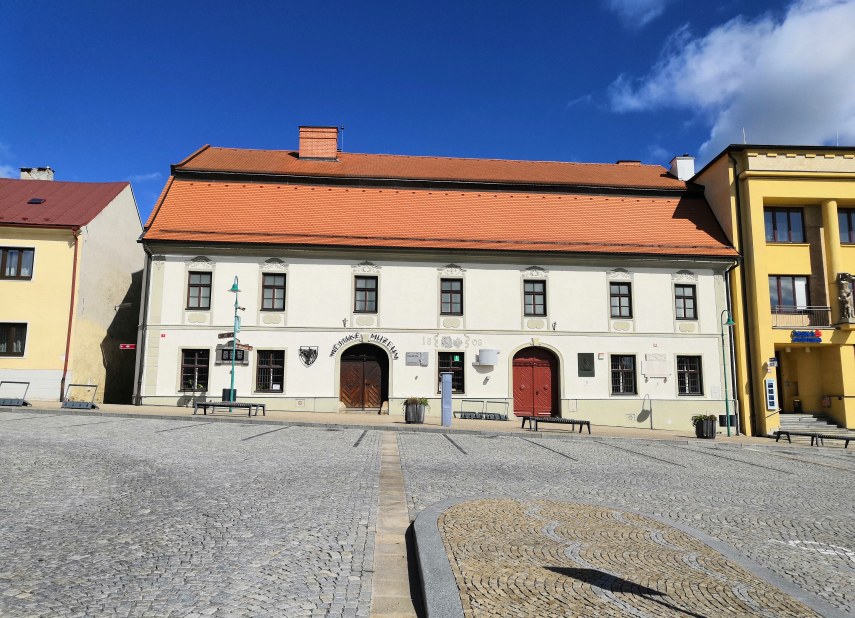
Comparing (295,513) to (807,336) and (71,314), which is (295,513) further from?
(807,336)

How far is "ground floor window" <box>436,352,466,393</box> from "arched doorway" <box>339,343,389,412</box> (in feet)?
7.49

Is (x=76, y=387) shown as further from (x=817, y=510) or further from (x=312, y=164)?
(x=817, y=510)

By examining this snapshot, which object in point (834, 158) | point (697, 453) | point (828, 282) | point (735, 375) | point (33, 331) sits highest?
point (834, 158)

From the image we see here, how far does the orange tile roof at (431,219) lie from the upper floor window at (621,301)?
1.68 meters

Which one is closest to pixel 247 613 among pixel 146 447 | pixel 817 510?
pixel 817 510

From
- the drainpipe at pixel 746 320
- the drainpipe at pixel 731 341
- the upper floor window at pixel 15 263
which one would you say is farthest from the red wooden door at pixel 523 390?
the upper floor window at pixel 15 263

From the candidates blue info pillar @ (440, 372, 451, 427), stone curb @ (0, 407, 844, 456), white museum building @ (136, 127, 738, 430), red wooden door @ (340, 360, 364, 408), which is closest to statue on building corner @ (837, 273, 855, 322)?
white museum building @ (136, 127, 738, 430)

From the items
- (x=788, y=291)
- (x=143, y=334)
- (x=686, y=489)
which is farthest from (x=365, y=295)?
(x=788, y=291)

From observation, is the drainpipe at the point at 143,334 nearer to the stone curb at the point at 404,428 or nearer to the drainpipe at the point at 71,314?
the drainpipe at the point at 71,314

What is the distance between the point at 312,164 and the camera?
94.2 ft

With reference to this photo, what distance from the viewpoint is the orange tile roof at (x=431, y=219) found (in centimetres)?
2445

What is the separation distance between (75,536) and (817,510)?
28.7ft

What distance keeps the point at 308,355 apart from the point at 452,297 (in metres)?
6.37

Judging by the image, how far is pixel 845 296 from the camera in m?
24.5
